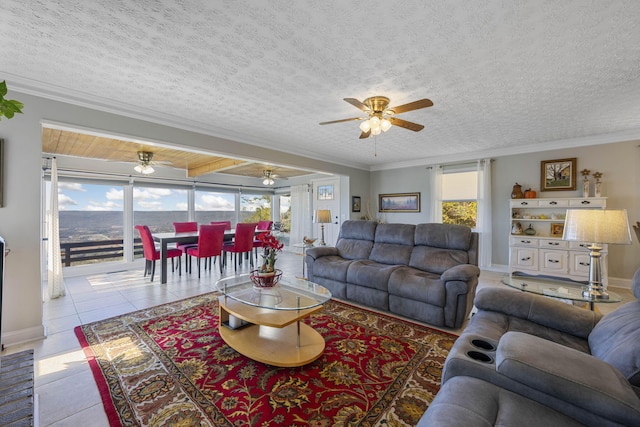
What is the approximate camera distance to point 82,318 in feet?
9.91

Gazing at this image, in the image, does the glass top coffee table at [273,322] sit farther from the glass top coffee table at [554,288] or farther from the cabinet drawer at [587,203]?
the cabinet drawer at [587,203]

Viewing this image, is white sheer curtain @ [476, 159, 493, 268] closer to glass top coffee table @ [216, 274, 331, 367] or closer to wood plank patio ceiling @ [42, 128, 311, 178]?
glass top coffee table @ [216, 274, 331, 367]

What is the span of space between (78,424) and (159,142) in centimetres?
300

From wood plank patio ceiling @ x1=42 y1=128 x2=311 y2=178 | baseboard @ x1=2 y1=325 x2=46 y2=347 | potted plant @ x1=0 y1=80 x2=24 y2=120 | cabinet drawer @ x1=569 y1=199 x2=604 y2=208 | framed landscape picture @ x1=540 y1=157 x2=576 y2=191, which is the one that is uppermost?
wood plank patio ceiling @ x1=42 y1=128 x2=311 y2=178

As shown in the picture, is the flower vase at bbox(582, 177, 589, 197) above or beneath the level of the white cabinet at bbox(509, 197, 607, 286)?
above

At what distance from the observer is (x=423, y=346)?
241 cm

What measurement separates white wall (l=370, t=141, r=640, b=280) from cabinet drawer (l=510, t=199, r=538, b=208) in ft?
1.13

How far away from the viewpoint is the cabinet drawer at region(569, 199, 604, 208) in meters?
4.16

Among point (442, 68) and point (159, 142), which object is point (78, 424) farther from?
point (442, 68)

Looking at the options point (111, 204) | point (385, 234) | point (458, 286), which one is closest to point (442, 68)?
point (458, 286)

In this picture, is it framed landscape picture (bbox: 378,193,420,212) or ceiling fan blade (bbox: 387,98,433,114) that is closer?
ceiling fan blade (bbox: 387,98,433,114)

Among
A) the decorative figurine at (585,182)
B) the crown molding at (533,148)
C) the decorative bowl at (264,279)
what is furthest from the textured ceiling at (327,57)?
the decorative bowl at (264,279)

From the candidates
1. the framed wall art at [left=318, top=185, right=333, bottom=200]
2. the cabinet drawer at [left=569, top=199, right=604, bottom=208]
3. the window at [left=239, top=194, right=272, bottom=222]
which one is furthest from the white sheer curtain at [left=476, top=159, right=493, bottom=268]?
the window at [left=239, top=194, right=272, bottom=222]

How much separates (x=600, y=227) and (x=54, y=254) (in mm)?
6402
